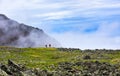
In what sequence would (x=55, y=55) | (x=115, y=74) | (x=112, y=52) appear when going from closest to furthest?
(x=115, y=74), (x=55, y=55), (x=112, y=52)

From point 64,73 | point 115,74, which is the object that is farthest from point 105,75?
point 64,73

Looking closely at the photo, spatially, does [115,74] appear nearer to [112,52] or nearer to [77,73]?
[77,73]

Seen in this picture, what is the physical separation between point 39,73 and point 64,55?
5914 centimetres

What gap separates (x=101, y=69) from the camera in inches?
2694

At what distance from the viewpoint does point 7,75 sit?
44406 millimetres

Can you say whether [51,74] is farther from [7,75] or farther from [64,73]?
[7,75]

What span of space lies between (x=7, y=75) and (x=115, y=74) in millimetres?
20375

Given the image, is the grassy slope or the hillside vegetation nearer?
→ the hillside vegetation

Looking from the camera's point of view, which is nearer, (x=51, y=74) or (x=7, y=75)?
(x=7, y=75)

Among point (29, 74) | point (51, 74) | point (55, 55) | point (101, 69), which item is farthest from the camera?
point (55, 55)

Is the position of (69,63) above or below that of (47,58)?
below

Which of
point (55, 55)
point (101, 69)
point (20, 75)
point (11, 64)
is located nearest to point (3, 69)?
point (20, 75)

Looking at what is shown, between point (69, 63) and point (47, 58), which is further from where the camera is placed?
point (47, 58)

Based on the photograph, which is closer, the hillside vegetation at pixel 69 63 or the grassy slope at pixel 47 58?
the hillside vegetation at pixel 69 63
